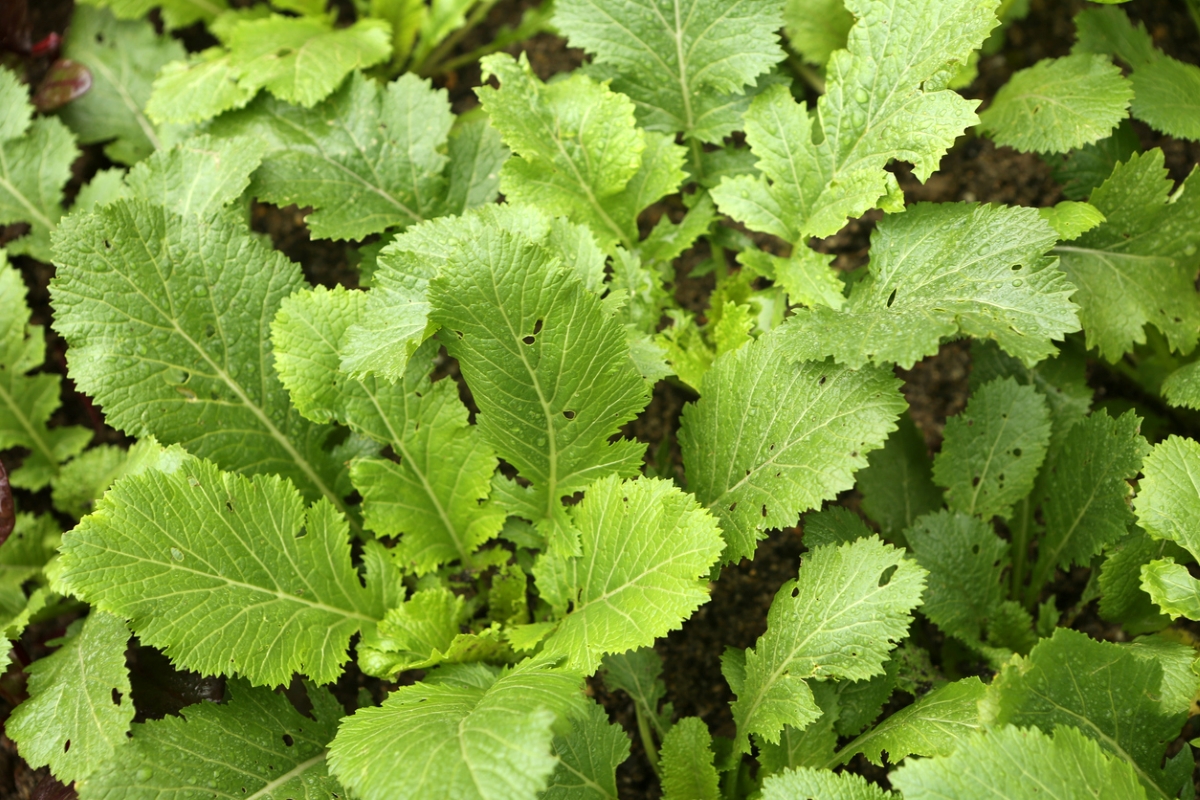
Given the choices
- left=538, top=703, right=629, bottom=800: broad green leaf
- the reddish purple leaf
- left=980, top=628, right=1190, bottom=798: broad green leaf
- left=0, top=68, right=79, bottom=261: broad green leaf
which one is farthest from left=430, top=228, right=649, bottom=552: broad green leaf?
the reddish purple leaf

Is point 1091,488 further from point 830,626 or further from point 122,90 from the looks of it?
point 122,90

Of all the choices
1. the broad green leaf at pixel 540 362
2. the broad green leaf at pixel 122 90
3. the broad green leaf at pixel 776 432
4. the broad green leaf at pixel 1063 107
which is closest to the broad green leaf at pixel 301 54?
the broad green leaf at pixel 122 90

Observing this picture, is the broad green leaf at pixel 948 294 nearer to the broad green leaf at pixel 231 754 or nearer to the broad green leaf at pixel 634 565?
the broad green leaf at pixel 634 565

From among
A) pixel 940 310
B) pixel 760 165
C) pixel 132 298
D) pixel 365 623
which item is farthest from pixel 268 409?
pixel 940 310

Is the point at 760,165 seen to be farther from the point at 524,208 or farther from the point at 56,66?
the point at 56,66

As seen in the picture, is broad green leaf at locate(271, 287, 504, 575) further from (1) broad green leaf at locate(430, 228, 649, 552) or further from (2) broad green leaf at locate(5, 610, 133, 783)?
(2) broad green leaf at locate(5, 610, 133, 783)

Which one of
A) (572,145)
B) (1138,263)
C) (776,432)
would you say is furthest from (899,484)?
(572,145)
